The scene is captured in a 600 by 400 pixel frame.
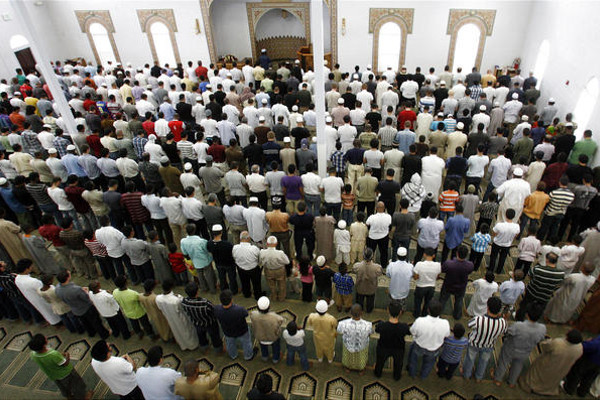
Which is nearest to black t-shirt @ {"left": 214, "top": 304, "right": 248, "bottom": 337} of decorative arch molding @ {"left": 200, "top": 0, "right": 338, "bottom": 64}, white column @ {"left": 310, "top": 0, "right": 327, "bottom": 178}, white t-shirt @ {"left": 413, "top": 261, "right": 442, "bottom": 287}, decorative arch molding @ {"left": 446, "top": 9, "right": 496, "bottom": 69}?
white t-shirt @ {"left": 413, "top": 261, "right": 442, "bottom": 287}

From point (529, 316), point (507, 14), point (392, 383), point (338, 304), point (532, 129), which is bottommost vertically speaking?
point (392, 383)

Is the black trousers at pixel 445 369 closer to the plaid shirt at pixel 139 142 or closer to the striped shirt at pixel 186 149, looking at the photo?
the striped shirt at pixel 186 149

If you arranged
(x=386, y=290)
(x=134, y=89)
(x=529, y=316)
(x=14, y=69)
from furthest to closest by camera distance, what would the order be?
1. (x=14, y=69)
2. (x=134, y=89)
3. (x=386, y=290)
4. (x=529, y=316)

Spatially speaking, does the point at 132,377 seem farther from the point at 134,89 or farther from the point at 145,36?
the point at 145,36

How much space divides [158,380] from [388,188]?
357 cm

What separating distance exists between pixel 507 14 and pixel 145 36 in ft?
36.2

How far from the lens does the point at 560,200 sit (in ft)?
16.8

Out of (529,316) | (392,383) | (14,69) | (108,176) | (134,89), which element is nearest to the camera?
(529,316)

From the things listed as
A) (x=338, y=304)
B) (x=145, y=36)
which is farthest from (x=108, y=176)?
(x=145, y=36)

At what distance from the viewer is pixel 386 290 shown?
201 inches

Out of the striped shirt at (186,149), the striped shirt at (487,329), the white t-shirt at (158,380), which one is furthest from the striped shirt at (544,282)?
the striped shirt at (186,149)

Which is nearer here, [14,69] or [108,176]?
[108,176]

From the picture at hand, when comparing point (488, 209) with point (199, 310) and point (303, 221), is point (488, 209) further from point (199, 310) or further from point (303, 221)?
point (199, 310)

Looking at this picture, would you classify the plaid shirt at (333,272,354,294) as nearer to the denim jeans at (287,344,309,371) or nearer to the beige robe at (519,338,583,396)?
the denim jeans at (287,344,309,371)
